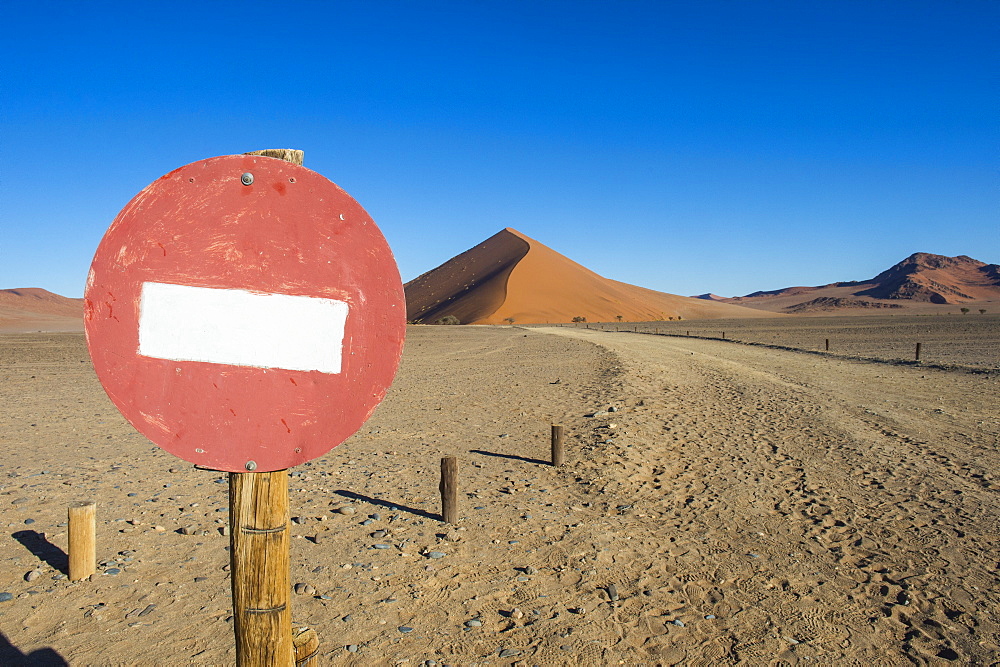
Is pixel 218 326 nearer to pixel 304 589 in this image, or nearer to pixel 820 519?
pixel 304 589

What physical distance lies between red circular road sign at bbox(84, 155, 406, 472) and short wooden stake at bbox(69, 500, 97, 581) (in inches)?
158

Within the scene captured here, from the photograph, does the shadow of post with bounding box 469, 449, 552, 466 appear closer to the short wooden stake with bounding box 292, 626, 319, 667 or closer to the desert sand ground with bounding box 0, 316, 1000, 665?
the desert sand ground with bounding box 0, 316, 1000, 665

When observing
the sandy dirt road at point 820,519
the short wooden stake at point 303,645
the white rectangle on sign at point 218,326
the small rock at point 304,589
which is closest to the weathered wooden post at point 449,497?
the small rock at point 304,589

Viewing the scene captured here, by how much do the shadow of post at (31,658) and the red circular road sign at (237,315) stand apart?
127 inches

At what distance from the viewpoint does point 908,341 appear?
3372 centimetres

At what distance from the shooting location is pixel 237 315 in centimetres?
153

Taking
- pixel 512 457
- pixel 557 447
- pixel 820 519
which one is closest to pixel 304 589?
pixel 557 447

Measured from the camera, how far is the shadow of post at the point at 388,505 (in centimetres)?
625

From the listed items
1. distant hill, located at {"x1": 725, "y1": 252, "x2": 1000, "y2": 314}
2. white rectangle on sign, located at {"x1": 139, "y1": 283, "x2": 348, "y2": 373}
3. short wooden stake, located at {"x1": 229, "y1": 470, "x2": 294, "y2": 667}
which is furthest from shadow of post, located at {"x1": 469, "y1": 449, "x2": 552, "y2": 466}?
distant hill, located at {"x1": 725, "y1": 252, "x2": 1000, "y2": 314}

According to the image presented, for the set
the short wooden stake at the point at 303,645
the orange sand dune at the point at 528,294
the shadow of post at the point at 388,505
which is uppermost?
the orange sand dune at the point at 528,294

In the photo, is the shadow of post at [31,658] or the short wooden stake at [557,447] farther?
the short wooden stake at [557,447]

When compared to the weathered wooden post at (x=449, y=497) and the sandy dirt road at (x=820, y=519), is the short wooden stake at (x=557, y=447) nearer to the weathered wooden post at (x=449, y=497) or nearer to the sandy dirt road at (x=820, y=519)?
the sandy dirt road at (x=820, y=519)

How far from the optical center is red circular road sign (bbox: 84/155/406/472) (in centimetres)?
153

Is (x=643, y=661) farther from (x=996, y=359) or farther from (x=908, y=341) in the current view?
(x=908, y=341)
